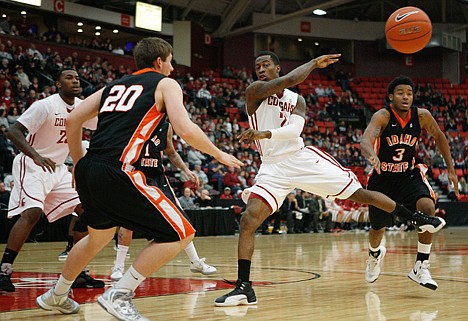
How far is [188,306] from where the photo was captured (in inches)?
204

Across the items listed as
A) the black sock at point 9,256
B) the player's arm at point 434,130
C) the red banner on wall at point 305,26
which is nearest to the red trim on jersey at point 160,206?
the black sock at point 9,256

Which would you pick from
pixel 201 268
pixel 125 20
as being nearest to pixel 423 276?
pixel 201 268

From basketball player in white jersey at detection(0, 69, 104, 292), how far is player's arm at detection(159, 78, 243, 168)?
1885mm

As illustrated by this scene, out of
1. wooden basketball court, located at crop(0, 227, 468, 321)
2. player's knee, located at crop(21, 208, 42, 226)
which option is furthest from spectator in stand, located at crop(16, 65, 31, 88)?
player's knee, located at crop(21, 208, 42, 226)

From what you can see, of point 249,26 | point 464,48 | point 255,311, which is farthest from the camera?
point 464,48

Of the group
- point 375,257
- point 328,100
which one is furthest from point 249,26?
point 375,257

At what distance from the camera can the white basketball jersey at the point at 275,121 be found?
20.0ft

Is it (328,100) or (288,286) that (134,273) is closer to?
(288,286)

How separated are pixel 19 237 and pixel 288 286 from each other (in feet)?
7.89

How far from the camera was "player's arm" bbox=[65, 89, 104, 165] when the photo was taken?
14.8 feet

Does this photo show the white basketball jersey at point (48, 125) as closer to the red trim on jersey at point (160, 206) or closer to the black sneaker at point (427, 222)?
the red trim on jersey at point (160, 206)

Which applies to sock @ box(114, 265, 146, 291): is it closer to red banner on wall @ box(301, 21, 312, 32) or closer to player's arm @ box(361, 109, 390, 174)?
player's arm @ box(361, 109, 390, 174)

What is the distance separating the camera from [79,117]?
14.9 feet

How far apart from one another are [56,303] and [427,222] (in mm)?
3130
